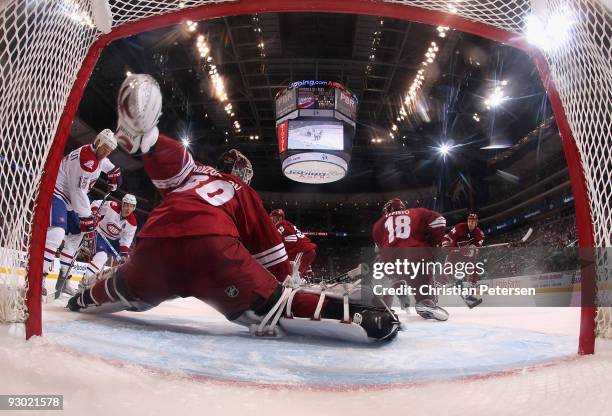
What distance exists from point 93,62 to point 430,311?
2112 mm

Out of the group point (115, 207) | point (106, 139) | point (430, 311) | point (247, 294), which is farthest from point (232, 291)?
point (115, 207)

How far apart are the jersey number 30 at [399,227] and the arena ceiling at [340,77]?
6245mm

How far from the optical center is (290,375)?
3.19 feet

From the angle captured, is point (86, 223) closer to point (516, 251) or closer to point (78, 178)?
point (78, 178)

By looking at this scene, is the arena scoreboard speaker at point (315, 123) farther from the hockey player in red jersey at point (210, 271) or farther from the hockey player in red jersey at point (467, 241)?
the hockey player in red jersey at point (210, 271)

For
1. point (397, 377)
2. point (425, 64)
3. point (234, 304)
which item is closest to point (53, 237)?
point (234, 304)

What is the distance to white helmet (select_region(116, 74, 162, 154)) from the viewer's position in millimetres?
1077

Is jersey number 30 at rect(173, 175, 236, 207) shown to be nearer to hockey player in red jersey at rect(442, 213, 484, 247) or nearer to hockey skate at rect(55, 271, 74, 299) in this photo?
hockey skate at rect(55, 271, 74, 299)

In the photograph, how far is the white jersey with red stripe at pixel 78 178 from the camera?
2.91 meters

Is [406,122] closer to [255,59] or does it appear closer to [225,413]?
[255,59]

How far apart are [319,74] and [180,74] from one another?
340 centimetres

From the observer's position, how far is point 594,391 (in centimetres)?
77

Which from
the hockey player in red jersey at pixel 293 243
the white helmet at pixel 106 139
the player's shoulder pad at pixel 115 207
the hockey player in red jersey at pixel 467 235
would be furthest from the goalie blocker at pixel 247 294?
the hockey player in red jersey at pixel 467 235

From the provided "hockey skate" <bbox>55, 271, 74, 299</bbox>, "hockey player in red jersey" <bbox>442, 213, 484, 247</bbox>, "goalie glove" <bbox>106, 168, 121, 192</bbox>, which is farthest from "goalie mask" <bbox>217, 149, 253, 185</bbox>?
"hockey player in red jersey" <bbox>442, 213, 484, 247</bbox>
